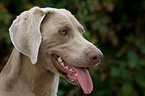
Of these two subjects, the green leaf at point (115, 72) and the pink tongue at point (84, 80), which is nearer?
the pink tongue at point (84, 80)

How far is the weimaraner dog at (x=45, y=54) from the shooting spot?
8.19 feet

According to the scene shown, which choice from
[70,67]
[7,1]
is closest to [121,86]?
[7,1]

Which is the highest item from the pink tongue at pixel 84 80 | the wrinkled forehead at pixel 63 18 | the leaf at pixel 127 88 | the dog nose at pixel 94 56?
the wrinkled forehead at pixel 63 18

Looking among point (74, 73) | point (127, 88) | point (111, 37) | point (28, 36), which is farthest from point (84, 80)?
point (111, 37)

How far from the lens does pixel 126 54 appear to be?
619cm

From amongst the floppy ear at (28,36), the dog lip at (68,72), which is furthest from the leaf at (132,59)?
the floppy ear at (28,36)

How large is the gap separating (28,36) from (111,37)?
369cm

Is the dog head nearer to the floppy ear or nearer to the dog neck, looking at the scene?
the floppy ear

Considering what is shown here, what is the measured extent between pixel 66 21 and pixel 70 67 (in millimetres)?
419

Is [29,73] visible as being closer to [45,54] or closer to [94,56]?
[45,54]

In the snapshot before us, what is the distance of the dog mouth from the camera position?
253 centimetres

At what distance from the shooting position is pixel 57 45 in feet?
8.39

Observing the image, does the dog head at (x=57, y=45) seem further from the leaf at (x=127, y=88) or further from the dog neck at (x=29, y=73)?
the leaf at (x=127, y=88)

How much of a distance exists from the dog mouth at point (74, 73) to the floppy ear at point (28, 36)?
0.70ft
